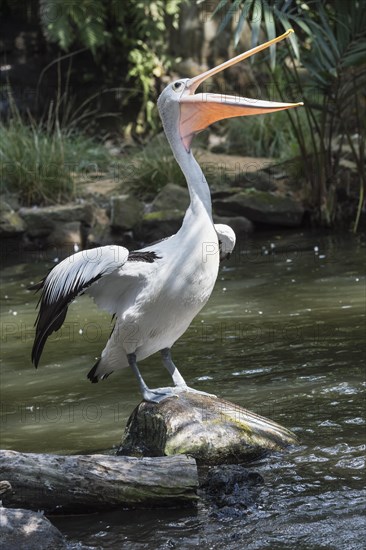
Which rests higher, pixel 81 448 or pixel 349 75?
pixel 349 75

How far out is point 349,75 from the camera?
39.2 ft

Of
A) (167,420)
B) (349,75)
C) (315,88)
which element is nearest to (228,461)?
(167,420)

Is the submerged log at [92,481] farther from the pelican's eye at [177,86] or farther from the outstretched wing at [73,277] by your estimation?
the pelican's eye at [177,86]

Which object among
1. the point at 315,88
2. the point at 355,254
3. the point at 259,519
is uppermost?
the point at 315,88

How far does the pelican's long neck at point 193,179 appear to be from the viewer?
4.92 metres

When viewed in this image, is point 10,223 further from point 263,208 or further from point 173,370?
point 173,370

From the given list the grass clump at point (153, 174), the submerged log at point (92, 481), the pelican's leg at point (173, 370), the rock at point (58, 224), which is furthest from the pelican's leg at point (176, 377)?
the grass clump at point (153, 174)

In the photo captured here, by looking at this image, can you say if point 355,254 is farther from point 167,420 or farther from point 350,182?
point 167,420

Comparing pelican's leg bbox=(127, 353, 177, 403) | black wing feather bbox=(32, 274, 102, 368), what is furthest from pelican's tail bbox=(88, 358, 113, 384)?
black wing feather bbox=(32, 274, 102, 368)

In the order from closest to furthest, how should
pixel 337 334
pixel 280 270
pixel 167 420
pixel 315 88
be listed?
pixel 167 420
pixel 337 334
pixel 280 270
pixel 315 88

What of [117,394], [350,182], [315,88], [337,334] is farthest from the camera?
[350,182]

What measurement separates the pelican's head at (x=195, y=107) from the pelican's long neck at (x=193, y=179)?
2 cm

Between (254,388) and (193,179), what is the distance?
159 centimetres

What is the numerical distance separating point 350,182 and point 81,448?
8480 millimetres
